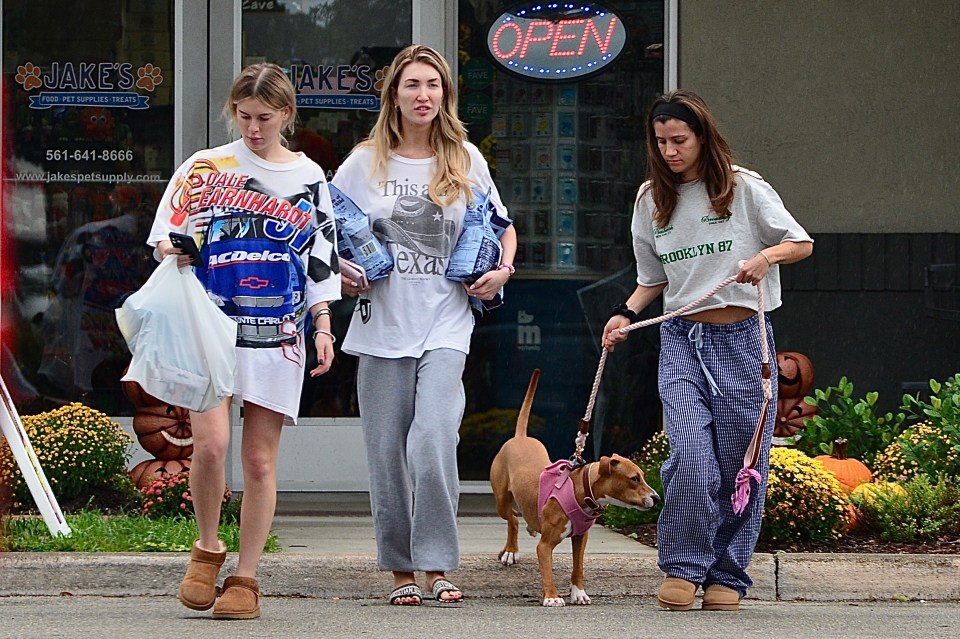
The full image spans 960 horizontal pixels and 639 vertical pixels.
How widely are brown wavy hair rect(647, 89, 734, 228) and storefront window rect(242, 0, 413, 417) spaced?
3.19 metres

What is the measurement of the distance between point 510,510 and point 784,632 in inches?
51.4

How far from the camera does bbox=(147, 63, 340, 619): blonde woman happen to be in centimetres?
490

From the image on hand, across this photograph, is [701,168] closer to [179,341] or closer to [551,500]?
[551,500]

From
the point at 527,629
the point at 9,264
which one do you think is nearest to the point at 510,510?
the point at 527,629

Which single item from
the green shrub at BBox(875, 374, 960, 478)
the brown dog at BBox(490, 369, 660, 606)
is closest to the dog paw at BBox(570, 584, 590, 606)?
the brown dog at BBox(490, 369, 660, 606)

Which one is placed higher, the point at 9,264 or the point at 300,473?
the point at 9,264

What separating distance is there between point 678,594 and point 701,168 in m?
1.48

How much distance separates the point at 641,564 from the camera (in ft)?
19.5

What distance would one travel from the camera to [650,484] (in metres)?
7.25

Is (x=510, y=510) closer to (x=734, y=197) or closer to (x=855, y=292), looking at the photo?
(x=734, y=197)

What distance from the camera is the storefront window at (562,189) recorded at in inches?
330

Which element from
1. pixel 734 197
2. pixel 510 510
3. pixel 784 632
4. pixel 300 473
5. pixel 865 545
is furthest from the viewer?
pixel 300 473

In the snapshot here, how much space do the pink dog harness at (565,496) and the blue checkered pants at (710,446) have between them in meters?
0.26

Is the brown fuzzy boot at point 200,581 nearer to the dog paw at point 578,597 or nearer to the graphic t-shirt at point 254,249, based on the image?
the graphic t-shirt at point 254,249
